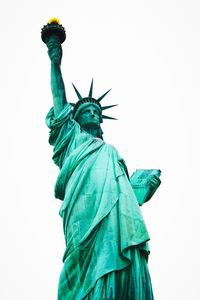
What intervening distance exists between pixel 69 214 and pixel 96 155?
1.37 meters

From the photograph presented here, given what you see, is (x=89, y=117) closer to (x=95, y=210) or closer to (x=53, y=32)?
(x=53, y=32)

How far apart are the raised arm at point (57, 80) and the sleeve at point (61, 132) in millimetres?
158

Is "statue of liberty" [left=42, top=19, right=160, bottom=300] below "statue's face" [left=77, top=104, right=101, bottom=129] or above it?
below


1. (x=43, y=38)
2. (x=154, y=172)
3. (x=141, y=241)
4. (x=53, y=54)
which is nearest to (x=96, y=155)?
(x=154, y=172)

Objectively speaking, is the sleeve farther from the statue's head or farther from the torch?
the torch

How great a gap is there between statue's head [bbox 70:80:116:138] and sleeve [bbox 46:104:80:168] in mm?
367

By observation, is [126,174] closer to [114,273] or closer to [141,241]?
[141,241]

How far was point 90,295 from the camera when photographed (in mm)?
8414

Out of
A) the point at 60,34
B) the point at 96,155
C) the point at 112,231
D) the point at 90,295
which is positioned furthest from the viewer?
the point at 60,34

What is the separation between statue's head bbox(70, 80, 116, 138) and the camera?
39.3 feet

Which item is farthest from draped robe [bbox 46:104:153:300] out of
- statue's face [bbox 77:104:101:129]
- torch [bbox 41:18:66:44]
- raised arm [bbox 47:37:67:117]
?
torch [bbox 41:18:66:44]

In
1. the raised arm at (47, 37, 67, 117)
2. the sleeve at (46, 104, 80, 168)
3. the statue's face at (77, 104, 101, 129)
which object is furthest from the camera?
the statue's face at (77, 104, 101, 129)

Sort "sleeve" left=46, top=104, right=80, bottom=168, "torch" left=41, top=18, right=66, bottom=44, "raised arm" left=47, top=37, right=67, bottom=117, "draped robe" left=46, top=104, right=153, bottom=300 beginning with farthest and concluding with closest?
"torch" left=41, top=18, right=66, bottom=44 < "raised arm" left=47, top=37, right=67, bottom=117 < "sleeve" left=46, top=104, right=80, bottom=168 < "draped robe" left=46, top=104, right=153, bottom=300

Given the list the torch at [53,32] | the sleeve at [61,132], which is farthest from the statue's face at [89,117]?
the torch at [53,32]
